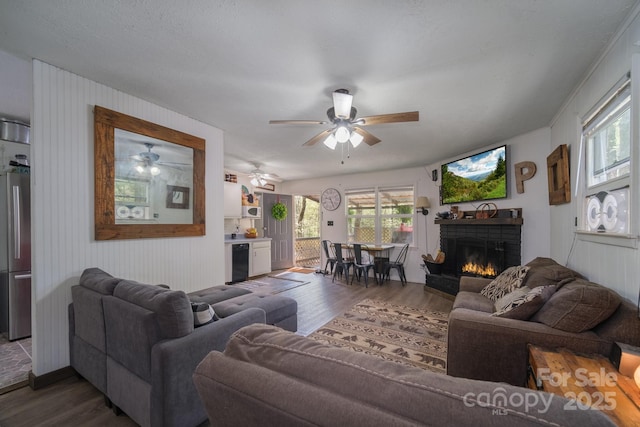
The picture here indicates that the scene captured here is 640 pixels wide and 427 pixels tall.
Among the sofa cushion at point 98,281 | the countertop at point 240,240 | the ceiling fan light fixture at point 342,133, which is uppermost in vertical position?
the ceiling fan light fixture at point 342,133

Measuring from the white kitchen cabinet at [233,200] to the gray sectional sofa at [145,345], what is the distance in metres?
3.53

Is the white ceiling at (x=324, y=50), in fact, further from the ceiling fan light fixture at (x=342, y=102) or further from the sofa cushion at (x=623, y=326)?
the sofa cushion at (x=623, y=326)

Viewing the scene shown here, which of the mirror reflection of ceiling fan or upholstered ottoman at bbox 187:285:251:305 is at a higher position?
the mirror reflection of ceiling fan

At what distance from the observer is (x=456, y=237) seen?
4.42 meters

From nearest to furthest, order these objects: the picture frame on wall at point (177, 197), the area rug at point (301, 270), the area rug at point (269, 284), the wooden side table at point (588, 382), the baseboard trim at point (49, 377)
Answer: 1. the wooden side table at point (588, 382)
2. the baseboard trim at point (49, 377)
3. the picture frame on wall at point (177, 197)
4. the area rug at point (269, 284)
5. the area rug at point (301, 270)

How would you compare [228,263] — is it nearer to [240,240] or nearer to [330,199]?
[240,240]

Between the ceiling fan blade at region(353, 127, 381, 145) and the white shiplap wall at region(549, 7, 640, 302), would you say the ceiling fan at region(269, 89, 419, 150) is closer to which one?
the ceiling fan blade at region(353, 127, 381, 145)

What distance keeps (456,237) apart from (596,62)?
118 inches

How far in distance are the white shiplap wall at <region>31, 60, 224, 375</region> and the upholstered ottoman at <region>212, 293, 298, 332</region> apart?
37.2 inches

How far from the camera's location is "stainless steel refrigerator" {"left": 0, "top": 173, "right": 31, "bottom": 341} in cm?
263

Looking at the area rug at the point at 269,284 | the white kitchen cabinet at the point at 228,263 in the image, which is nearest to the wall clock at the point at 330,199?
the area rug at the point at 269,284

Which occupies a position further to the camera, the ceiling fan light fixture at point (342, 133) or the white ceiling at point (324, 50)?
the ceiling fan light fixture at point (342, 133)

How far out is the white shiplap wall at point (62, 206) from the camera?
6.30 ft

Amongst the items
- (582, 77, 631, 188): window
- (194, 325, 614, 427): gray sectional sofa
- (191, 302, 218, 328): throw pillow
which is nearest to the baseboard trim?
(191, 302, 218, 328): throw pillow
